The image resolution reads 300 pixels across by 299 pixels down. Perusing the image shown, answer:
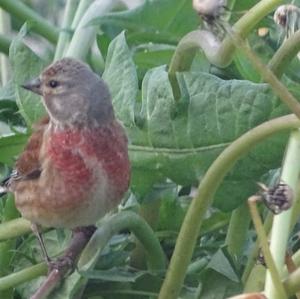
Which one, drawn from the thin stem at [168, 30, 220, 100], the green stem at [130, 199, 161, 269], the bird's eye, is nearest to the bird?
the bird's eye

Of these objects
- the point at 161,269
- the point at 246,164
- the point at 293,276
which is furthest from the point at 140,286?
the point at 293,276

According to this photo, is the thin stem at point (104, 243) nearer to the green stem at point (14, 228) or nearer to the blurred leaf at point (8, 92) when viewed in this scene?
the green stem at point (14, 228)

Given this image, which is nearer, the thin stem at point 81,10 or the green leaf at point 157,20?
the green leaf at point 157,20

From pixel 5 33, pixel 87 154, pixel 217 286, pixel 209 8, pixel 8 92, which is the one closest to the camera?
pixel 209 8

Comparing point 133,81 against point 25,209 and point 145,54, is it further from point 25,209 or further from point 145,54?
point 25,209

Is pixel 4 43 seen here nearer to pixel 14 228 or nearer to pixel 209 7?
pixel 14 228

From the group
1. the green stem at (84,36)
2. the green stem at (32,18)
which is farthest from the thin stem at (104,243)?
the green stem at (32,18)

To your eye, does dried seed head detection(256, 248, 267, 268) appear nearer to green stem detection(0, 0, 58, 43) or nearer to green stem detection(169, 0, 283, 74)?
green stem detection(169, 0, 283, 74)

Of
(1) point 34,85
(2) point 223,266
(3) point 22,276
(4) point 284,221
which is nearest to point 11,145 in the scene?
(1) point 34,85
